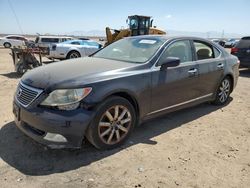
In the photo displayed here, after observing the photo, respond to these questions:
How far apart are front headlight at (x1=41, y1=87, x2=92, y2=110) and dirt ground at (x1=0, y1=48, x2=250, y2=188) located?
742mm

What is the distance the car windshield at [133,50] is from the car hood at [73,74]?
30cm

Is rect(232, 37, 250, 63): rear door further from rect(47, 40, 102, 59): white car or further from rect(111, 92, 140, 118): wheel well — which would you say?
rect(111, 92, 140, 118): wheel well

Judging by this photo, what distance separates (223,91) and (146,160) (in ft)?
10.9

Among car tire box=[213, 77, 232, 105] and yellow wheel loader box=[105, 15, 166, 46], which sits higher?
yellow wheel loader box=[105, 15, 166, 46]

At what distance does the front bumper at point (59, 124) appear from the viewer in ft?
11.2

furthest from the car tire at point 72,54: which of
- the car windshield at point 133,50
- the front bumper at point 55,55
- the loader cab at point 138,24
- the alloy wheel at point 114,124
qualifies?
the alloy wheel at point 114,124

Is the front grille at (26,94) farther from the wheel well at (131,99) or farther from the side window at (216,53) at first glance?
the side window at (216,53)

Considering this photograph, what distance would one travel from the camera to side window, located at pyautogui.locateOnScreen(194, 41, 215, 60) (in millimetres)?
5434

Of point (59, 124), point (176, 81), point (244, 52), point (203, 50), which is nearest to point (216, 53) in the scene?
point (203, 50)

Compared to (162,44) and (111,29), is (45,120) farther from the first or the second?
(111,29)

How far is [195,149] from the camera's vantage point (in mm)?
4148

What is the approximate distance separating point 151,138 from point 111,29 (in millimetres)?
16667

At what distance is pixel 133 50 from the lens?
484cm

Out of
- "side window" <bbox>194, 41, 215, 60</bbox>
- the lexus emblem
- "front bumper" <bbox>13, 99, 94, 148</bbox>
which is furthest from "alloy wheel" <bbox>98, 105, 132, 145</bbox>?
"side window" <bbox>194, 41, 215, 60</bbox>
